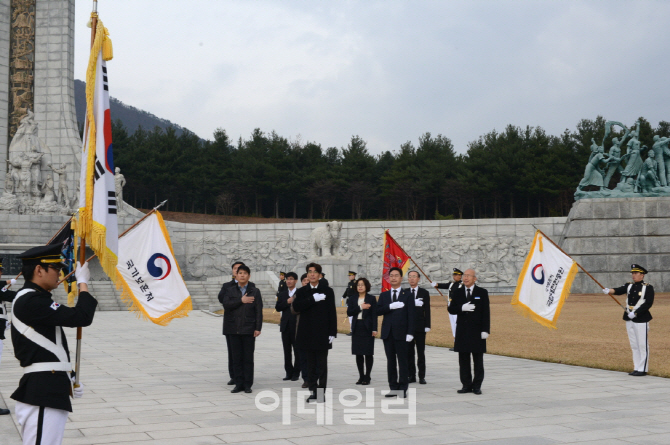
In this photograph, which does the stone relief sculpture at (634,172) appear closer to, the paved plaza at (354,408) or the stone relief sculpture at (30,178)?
the paved plaza at (354,408)

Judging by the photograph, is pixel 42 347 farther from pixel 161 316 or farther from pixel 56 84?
pixel 56 84

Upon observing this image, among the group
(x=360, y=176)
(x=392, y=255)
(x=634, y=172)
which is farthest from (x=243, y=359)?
(x=360, y=176)

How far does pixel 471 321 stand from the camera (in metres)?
7.49

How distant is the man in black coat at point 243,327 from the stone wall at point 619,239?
68.2 feet

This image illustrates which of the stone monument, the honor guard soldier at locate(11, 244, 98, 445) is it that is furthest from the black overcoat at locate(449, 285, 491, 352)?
the stone monument

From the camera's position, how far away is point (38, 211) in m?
26.9

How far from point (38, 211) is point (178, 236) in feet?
21.0

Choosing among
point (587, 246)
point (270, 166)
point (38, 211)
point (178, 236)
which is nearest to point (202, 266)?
point (178, 236)

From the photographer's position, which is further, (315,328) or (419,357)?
(419,357)

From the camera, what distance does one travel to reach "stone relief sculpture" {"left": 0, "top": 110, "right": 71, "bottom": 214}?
88.1ft

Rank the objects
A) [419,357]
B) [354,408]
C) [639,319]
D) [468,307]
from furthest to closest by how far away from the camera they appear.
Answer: [639,319], [419,357], [468,307], [354,408]

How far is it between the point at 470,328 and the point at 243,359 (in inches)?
100

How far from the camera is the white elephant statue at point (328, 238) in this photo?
78.1 feet

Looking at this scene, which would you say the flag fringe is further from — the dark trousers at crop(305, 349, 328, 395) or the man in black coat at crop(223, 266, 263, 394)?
the dark trousers at crop(305, 349, 328, 395)
